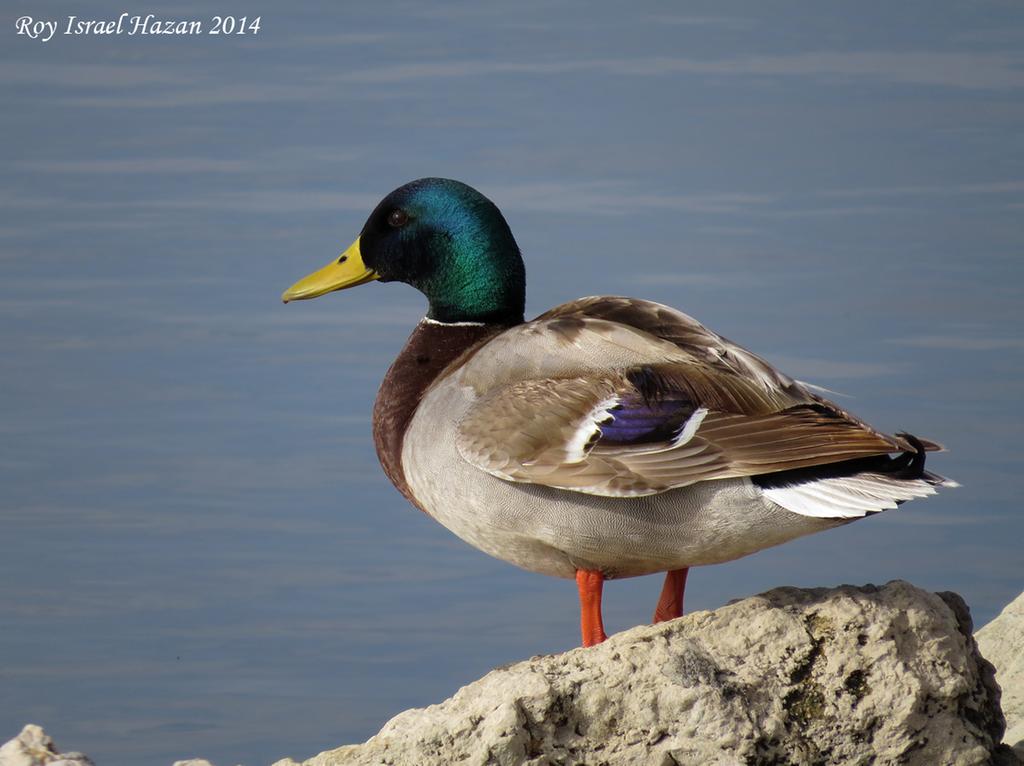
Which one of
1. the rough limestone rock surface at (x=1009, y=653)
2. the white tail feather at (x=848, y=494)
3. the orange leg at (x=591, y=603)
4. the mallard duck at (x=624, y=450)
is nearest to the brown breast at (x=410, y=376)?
the mallard duck at (x=624, y=450)

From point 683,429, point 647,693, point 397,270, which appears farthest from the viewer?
point 397,270

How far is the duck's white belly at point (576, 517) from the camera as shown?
5.00 m

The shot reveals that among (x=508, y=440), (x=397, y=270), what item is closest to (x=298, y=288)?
(x=397, y=270)

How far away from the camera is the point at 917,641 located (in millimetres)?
4746

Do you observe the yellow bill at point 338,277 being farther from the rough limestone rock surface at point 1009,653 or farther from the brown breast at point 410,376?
the rough limestone rock surface at point 1009,653

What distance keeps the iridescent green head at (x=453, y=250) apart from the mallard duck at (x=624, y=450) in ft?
0.67

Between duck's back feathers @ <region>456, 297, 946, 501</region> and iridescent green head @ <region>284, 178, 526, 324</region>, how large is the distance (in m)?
0.50

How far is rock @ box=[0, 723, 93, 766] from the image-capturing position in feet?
14.9

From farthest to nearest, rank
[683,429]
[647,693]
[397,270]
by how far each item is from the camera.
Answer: [397,270] → [683,429] → [647,693]

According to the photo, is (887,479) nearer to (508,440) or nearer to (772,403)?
(772,403)

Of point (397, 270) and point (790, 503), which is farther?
point (397, 270)

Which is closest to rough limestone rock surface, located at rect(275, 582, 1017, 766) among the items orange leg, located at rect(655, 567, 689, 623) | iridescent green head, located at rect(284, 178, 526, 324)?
orange leg, located at rect(655, 567, 689, 623)

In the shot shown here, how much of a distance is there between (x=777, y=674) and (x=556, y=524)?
3.02 feet

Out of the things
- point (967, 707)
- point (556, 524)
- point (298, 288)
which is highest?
point (298, 288)
